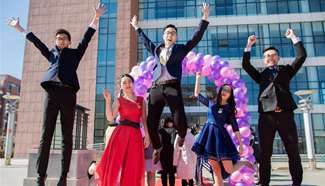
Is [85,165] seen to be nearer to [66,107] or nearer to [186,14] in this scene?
[66,107]

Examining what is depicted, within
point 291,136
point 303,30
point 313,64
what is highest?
point 303,30

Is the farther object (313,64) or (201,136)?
(313,64)

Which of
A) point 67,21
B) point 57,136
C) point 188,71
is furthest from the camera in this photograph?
point 67,21

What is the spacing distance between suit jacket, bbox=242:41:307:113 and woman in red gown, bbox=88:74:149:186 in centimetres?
192

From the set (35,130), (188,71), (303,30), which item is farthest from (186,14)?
(188,71)

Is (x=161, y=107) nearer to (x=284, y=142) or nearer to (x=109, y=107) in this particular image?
(x=109, y=107)

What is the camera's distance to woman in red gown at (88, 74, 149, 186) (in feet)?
13.7

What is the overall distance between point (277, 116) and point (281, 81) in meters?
0.60

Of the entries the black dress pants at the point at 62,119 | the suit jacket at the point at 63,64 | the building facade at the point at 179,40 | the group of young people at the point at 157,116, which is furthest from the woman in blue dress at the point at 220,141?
the building facade at the point at 179,40

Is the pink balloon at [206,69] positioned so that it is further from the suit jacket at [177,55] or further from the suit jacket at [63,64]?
the suit jacket at [63,64]

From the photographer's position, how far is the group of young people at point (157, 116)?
14.0ft

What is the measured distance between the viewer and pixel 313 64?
30062 mm

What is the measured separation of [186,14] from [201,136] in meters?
29.8

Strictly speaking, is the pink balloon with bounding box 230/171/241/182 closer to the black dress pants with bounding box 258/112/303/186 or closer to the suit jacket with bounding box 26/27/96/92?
the black dress pants with bounding box 258/112/303/186
